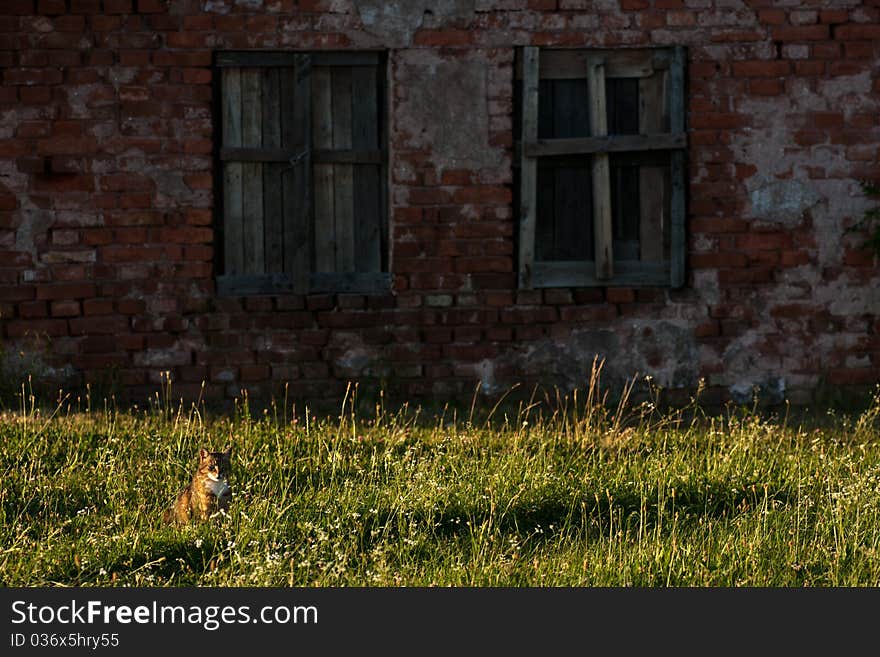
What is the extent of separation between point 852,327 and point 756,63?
5.86ft

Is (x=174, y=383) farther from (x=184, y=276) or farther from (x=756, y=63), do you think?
(x=756, y=63)

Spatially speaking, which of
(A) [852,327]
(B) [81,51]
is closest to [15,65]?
(B) [81,51]

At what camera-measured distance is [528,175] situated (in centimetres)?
744

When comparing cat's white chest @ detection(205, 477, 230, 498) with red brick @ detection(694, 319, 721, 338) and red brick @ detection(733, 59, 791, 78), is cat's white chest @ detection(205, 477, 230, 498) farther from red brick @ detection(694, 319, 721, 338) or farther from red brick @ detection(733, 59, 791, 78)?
red brick @ detection(733, 59, 791, 78)

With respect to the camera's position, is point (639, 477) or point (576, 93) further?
point (576, 93)

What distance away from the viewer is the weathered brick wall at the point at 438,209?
23.9ft

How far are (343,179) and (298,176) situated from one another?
0.95 ft

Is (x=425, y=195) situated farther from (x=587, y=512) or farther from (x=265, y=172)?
(x=587, y=512)

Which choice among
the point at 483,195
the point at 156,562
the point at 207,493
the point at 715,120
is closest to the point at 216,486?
the point at 207,493

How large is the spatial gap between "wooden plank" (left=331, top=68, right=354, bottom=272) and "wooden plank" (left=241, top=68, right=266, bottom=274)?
1.52 ft

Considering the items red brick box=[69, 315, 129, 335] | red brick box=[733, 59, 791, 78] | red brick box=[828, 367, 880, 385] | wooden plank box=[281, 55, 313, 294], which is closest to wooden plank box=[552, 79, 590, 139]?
red brick box=[733, 59, 791, 78]

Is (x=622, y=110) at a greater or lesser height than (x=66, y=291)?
greater

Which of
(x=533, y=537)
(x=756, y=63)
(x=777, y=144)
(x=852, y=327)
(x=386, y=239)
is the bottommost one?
(x=533, y=537)

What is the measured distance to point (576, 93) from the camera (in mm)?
7523
